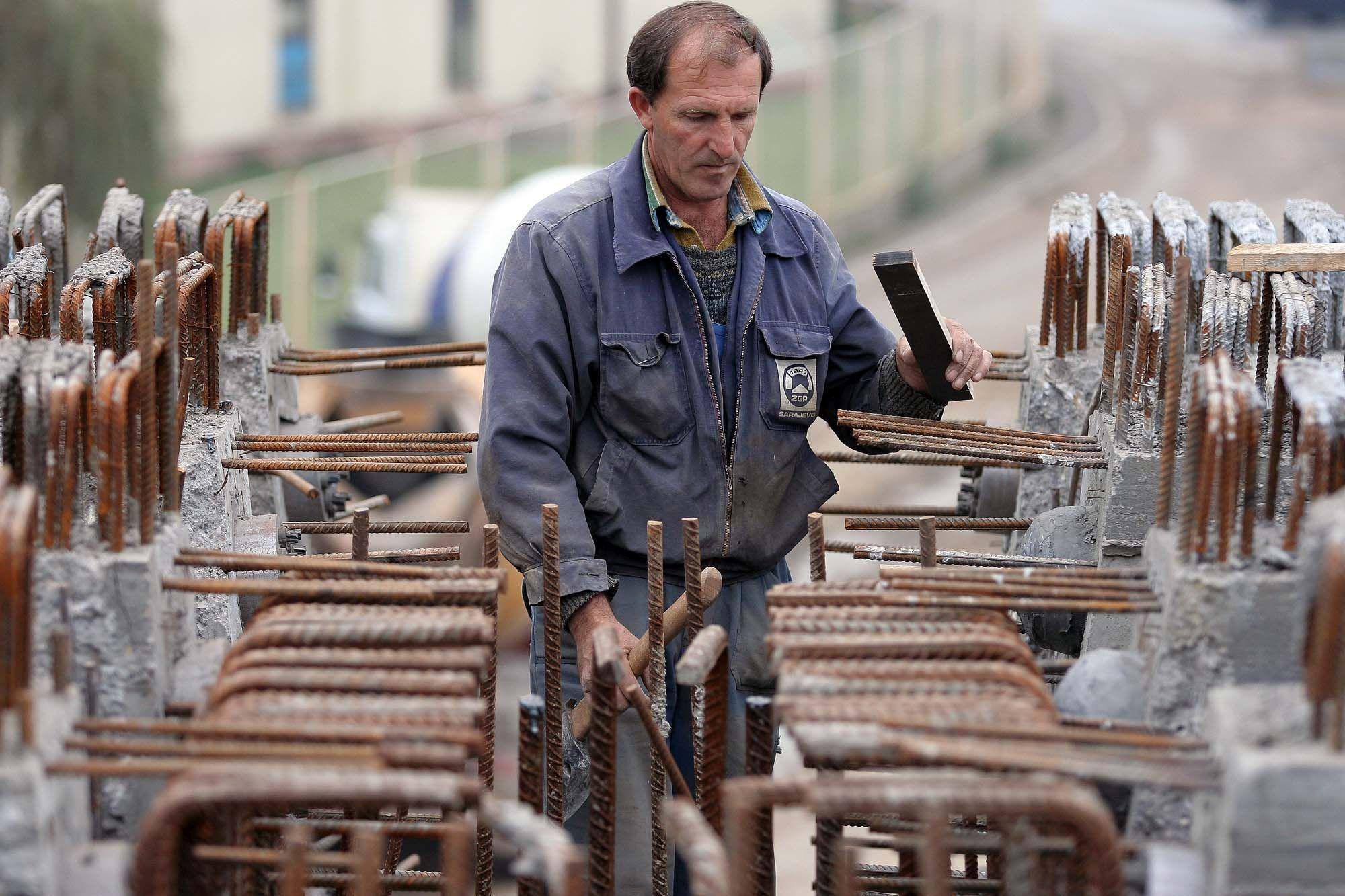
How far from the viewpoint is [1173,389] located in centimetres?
436

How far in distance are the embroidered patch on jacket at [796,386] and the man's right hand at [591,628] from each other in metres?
0.80

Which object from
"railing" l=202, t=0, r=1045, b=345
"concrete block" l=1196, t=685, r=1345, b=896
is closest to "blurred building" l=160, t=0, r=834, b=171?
"railing" l=202, t=0, r=1045, b=345

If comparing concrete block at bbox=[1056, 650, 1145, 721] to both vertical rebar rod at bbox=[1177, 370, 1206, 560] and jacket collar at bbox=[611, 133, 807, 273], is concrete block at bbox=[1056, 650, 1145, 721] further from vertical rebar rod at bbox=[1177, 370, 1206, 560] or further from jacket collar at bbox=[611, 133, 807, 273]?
jacket collar at bbox=[611, 133, 807, 273]


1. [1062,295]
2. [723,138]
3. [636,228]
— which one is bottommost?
[1062,295]

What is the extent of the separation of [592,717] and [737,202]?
1.62 meters

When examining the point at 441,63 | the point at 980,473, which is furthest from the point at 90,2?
the point at 980,473

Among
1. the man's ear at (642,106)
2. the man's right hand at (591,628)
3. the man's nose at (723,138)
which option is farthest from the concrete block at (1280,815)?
the man's ear at (642,106)

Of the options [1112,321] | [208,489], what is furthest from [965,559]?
[208,489]

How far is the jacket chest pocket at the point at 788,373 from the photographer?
17.5 ft

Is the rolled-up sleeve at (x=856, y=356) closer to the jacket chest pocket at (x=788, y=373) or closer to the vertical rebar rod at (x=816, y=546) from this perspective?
the jacket chest pocket at (x=788, y=373)

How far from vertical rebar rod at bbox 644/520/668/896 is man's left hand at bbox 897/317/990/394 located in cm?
91

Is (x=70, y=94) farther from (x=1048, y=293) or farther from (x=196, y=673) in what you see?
(x=196, y=673)

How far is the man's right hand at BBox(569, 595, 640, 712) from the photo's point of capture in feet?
16.4

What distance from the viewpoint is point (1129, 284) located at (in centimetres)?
552
